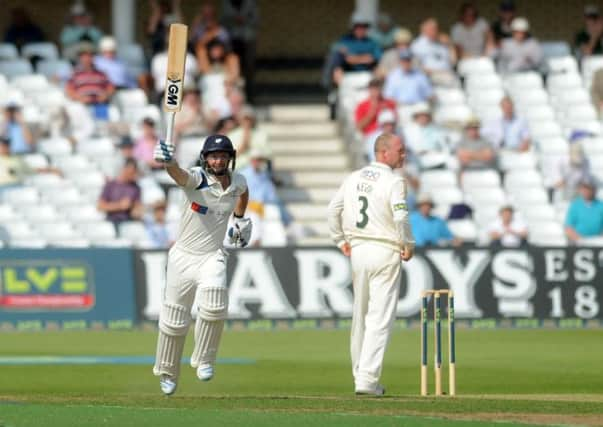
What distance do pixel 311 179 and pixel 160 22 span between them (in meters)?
2.81

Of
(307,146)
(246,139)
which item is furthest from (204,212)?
(307,146)

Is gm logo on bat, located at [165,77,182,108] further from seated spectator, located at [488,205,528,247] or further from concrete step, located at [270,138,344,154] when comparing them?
concrete step, located at [270,138,344,154]

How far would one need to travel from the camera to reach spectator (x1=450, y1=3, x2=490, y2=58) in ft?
75.0

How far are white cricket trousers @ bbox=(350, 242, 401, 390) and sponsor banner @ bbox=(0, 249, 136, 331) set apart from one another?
24.1 feet

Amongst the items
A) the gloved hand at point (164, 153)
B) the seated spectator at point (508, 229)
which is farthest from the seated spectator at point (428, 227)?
the gloved hand at point (164, 153)

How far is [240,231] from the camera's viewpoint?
11.1m

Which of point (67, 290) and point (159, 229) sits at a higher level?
point (159, 229)

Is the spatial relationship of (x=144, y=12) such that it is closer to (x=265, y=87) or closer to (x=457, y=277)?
(x=265, y=87)

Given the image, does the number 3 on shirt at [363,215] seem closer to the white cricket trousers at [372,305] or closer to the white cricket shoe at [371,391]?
the white cricket trousers at [372,305]

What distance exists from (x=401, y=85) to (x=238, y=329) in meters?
4.38

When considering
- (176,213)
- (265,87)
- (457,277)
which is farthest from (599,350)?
(265,87)

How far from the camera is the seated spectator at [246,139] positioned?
20.3m

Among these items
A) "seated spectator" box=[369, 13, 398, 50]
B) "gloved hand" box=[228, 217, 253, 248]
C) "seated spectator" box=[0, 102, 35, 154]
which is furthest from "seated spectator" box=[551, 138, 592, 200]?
"gloved hand" box=[228, 217, 253, 248]

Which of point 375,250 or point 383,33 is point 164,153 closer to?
point 375,250
